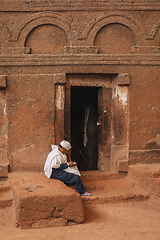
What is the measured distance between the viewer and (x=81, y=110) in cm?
884

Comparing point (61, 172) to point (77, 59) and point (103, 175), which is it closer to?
point (103, 175)

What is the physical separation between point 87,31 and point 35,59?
4.09ft

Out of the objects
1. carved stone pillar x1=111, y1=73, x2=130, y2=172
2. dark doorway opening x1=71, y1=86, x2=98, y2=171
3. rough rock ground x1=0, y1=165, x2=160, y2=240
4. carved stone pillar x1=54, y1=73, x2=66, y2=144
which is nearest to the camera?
rough rock ground x1=0, y1=165, x2=160, y2=240

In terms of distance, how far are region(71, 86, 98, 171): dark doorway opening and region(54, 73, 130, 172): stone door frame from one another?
5.55 ft

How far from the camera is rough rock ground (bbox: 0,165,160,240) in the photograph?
3.96 metres

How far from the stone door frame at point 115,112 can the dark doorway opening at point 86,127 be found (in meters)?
1.69

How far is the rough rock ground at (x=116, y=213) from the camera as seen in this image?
3.96m

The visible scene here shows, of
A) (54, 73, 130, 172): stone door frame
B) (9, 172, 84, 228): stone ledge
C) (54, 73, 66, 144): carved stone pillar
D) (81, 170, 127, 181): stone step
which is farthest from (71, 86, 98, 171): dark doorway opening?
(9, 172, 84, 228): stone ledge

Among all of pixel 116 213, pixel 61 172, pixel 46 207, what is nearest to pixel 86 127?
pixel 61 172

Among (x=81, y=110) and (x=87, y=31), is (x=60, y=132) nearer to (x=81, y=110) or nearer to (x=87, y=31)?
(x=87, y=31)

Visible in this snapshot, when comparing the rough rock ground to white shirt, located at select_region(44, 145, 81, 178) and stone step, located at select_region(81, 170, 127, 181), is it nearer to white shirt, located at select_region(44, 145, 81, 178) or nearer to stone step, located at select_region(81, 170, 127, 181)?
stone step, located at select_region(81, 170, 127, 181)

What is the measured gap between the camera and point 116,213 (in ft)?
15.5

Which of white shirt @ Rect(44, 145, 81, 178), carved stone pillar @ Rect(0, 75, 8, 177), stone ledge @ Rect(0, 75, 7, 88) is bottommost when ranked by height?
white shirt @ Rect(44, 145, 81, 178)

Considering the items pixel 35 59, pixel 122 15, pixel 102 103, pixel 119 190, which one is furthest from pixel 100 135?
pixel 122 15
